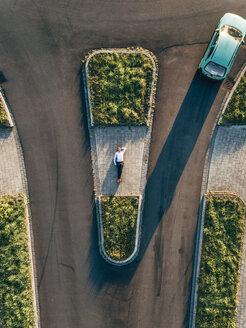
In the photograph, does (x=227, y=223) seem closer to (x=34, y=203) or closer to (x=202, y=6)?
(x=34, y=203)

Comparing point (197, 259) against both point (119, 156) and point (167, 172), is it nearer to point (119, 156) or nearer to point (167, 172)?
point (167, 172)

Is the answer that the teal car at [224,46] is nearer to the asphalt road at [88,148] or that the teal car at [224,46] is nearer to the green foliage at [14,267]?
the asphalt road at [88,148]

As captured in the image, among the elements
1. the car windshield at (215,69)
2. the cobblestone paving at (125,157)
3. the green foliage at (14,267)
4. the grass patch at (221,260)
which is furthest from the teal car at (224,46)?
the green foliage at (14,267)

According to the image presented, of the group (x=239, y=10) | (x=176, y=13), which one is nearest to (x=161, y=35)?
(x=176, y=13)

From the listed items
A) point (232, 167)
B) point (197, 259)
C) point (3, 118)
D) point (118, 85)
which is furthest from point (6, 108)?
point (197, 259)

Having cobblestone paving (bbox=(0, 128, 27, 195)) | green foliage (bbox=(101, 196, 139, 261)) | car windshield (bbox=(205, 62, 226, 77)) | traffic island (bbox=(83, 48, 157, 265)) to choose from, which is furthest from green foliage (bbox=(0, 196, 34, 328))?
car windshield (bbox=(205, 62, 226, 77))
